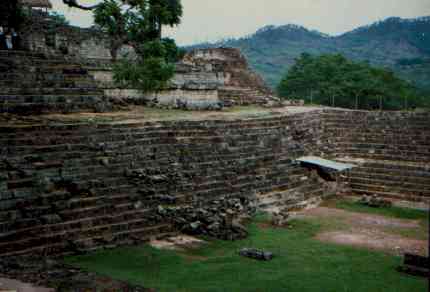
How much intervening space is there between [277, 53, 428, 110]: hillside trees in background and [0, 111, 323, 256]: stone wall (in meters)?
13.2

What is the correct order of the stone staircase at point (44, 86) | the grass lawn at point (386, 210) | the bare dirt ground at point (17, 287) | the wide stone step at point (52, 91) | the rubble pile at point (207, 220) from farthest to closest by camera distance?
the wide stone step at point (52, 91) < the stone staircase at point (44, 86) < the grass lawn at point (386, 210) < the rubble pile at point (207, 220) < the bare dirt ground at point (17, 287)

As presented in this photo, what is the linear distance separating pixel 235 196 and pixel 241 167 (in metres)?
1.15

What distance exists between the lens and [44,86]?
12.3 meters

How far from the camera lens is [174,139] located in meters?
11.3

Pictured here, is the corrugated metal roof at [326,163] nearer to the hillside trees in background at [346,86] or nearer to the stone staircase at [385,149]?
the stone staircase at [385,149]

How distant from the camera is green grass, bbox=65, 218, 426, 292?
257 inches

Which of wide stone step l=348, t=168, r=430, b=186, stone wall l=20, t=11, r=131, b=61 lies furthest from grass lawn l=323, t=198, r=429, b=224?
stone wall l=20, t=11, r=131, b=61

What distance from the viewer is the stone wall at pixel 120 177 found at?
7.66 meters

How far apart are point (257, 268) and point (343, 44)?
181ft

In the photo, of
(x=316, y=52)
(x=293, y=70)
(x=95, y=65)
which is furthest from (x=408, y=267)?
(x=316, y=52)

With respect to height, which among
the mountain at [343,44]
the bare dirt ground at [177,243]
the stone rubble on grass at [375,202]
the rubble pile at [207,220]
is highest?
the mountain at [343,44]

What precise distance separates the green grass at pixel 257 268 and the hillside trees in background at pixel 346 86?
16991mm

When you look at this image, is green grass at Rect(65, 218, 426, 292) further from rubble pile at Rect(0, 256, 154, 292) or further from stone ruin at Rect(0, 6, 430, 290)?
stone ruin at Rect(0, 6, 430, 290)

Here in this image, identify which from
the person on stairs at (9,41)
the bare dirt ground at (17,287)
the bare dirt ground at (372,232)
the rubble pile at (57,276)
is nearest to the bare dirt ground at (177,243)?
the rubble pile at (57,276)
